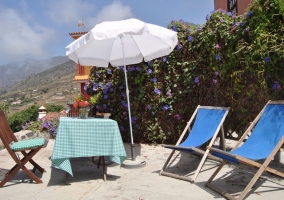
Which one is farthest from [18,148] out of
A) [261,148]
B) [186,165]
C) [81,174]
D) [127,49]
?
[261,148]

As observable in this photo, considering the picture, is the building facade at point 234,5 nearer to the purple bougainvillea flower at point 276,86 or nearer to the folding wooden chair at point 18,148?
the purple bougainvillea flower at point 276,86

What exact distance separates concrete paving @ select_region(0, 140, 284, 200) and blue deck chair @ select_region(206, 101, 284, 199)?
26 cm

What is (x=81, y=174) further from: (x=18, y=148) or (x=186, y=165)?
(x=186, y=165)

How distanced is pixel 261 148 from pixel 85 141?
2058 millimetres

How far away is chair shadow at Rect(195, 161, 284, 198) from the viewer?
3310 mm

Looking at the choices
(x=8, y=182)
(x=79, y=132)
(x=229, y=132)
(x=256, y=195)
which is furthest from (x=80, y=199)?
(x=229, y=132)

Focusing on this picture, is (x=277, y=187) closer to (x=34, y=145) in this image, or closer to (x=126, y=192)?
(x=126, y=192)

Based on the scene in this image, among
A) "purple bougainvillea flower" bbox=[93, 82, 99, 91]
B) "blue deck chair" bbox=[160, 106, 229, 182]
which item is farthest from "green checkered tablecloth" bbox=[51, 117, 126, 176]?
"purple bougainvillea flower" bbox=[93, 82, 99, 91]

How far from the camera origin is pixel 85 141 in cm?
367

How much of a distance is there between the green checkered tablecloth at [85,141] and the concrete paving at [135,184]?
32 cm

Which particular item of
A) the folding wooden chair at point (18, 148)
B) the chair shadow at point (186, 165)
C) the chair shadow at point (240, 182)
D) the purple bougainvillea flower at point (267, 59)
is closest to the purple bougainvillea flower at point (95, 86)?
the chair shadow at point (186, 165)

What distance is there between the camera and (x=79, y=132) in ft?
12.0

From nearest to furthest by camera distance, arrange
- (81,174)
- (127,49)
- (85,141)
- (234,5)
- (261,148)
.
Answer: (261,148) < (85,141) < (81,174) < (127,49) < (234,5)

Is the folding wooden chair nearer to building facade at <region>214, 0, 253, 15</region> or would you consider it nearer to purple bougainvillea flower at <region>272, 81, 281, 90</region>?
purple bougainvillea flower at <region>272, 81, 281, 90</region>
